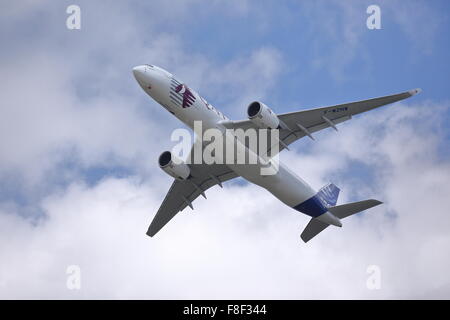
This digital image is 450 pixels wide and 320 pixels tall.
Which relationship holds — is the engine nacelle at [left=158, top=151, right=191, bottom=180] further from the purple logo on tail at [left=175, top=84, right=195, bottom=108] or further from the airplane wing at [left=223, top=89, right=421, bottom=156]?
the purple logo on tail at [left=175, top=84, right=195, bottom=108]

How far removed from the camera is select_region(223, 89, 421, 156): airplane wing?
41.4m

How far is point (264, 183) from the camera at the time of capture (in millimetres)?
43594

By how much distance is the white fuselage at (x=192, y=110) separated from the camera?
39969 millimetres

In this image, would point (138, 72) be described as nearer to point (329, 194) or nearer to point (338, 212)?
point (329, 194)

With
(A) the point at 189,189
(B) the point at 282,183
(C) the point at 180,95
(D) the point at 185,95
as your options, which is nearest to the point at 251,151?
(B) the point at 282,183

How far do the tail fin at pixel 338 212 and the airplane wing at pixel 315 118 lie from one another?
6650 millimetres

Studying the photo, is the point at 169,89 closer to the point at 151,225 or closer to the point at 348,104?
the point at 348,104

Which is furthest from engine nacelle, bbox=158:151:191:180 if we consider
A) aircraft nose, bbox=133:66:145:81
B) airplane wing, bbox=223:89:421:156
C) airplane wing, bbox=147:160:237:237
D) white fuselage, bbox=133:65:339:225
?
aircraft nose, bbox=133:66:145:81

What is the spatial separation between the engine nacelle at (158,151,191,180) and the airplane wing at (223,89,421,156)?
588 centimetres

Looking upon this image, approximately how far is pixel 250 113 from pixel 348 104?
6.61 metres

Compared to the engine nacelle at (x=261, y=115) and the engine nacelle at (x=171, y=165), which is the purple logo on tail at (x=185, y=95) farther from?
the engine nacelle at (x=171, y=165)

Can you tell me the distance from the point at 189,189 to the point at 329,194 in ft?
36.3

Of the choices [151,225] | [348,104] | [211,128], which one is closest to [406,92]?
[348,104]

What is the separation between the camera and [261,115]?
40.2 meters
